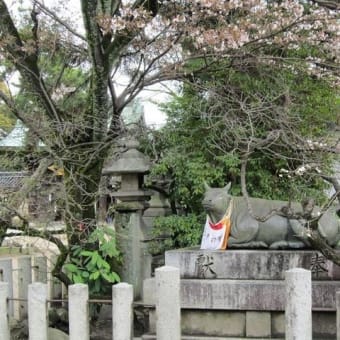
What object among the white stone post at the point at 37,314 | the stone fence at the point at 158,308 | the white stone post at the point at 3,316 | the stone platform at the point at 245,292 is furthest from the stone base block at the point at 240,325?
the white stone post at the point at 3,316

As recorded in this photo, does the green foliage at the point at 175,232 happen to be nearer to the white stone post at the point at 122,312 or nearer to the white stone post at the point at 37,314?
the white stone post at the point at 37,314

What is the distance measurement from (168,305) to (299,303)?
3.87ft

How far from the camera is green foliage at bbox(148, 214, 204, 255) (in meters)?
8.48

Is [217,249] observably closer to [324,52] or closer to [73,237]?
[73,237]

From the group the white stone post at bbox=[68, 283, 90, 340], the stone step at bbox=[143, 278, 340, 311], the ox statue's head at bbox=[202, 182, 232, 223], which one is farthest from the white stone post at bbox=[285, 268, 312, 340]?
the white stone post at bbox=[68, 283, 90, 340]

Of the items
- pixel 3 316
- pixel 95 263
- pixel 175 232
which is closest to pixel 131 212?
pixel 175 232

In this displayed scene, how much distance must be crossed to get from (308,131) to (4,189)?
190 inches

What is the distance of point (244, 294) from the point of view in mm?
5734

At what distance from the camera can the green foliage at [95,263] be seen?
6.96 metres

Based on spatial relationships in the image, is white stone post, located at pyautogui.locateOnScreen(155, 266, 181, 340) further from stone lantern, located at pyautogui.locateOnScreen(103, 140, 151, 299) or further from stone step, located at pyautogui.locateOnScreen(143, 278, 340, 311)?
stone lantern, located at pyautogui.locateOnScreen(103, 140, 151, 299)

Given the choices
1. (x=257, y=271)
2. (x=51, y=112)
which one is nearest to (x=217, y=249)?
(x=257, y=271)

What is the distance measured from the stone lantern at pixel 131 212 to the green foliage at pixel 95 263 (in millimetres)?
473

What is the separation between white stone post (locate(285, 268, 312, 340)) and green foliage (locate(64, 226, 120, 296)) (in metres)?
2.97

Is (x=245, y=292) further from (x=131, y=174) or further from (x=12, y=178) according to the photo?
(x=12, y=178)
